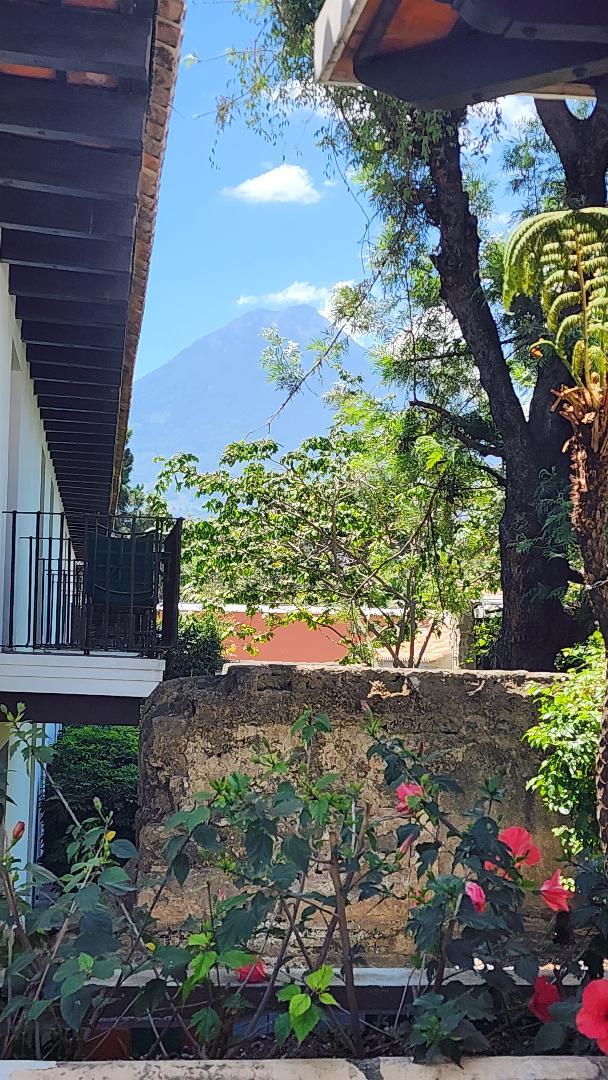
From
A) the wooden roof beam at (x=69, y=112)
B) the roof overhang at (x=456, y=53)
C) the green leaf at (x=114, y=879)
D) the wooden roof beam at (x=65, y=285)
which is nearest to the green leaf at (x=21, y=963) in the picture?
the green leaf at (x=114, y=879)

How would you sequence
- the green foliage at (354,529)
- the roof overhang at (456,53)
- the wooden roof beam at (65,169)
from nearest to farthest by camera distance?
the roof overhang at (456,53)
the wooden roof beam at (65,169)
the green foliage at (354,529)

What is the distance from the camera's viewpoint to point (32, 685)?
6.07 metres

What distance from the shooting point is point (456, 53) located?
5.88 feet

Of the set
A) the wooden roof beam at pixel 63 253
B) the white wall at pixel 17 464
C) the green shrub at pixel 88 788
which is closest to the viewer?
the wooden roof beam at pixel 63 253

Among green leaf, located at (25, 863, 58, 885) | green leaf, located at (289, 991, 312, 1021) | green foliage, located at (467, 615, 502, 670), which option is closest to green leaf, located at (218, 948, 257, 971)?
green leaf, located at (289, 991, 312, 1021)

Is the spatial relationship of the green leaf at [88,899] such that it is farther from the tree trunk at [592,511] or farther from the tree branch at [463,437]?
the tree branch at [463,437]

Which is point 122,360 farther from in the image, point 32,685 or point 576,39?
point 576,39

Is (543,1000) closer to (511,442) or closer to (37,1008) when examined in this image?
(37,1008)

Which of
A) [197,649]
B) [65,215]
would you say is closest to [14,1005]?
[65,215]

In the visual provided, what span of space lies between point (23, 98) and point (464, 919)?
392 centimetres

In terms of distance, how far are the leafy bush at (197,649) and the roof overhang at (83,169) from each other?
5255 millimetres

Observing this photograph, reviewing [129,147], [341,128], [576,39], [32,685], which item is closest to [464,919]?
[576,39]

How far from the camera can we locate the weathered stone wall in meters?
4.62

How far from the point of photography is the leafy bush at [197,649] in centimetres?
1261
